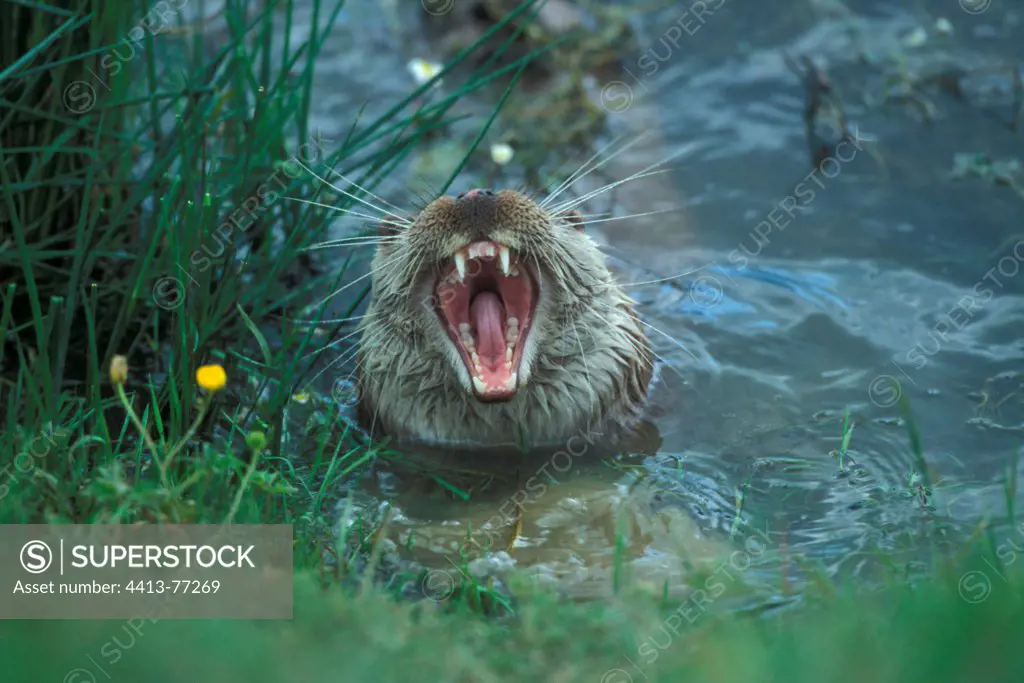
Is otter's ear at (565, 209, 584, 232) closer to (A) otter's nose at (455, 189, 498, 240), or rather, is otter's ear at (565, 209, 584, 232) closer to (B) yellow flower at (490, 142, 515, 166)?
(A) otter's nose at (455, 189, 498, 240)

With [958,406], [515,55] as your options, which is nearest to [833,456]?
[958,406]

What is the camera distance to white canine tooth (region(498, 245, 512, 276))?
3.62 metres

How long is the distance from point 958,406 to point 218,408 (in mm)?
2524

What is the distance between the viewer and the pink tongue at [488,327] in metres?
3.88

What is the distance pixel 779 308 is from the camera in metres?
5.16

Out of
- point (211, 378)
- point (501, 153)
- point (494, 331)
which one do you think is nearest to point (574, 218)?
point (494, 331)

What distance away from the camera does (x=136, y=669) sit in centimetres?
250

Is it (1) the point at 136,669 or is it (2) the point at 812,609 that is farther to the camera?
(2) the point at 812,609

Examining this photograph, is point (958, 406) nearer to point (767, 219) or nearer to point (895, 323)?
point (895, 323)

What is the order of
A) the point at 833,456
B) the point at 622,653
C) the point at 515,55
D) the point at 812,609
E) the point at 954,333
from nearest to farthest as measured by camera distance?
1. the point at 622,653
2. the point at 812,609
3. the point at 833,456
4. the point at 954,333
5. the point at 515,55

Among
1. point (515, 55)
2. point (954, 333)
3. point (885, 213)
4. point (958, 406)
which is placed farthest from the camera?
point (515, 55)

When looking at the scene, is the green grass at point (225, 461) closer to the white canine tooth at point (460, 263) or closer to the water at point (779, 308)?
the water at point (779, 308)

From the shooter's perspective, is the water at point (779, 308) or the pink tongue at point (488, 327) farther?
the pink tongue at point (488, 327)

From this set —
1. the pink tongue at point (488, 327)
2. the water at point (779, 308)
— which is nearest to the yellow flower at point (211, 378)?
the water at point (779, 308)
